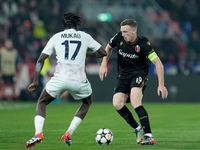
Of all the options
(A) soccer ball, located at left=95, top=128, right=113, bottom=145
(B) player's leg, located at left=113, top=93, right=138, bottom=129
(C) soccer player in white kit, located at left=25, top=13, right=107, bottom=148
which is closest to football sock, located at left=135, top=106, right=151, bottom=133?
(B) player's leg, located at left=113, top=93, right=138, bottom=129

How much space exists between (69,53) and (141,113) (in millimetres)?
1642

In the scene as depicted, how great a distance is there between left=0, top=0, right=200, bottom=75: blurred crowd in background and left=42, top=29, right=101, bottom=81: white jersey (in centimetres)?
1523

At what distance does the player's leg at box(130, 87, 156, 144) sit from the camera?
8.51 metres

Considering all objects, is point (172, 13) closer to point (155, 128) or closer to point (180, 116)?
point (180, 116)

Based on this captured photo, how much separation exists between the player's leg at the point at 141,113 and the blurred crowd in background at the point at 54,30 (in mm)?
14352

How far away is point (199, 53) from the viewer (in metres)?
25.4

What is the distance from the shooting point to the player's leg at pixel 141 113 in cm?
851

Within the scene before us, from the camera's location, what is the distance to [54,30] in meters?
25.2

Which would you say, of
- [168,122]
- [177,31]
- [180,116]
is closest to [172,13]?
[177,31]

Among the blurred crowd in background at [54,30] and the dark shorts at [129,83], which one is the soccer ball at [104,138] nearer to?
the dark shorts at [129,83]

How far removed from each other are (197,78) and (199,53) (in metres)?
3.76

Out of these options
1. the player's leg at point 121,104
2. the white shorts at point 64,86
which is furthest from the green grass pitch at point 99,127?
the white shorts at point 64,86

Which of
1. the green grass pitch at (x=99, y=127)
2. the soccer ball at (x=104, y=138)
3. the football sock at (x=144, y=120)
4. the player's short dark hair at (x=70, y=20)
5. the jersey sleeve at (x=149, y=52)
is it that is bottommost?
the green grass pitch at (x=99, y=127)

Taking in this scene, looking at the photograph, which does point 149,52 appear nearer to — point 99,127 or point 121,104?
point 121,104
